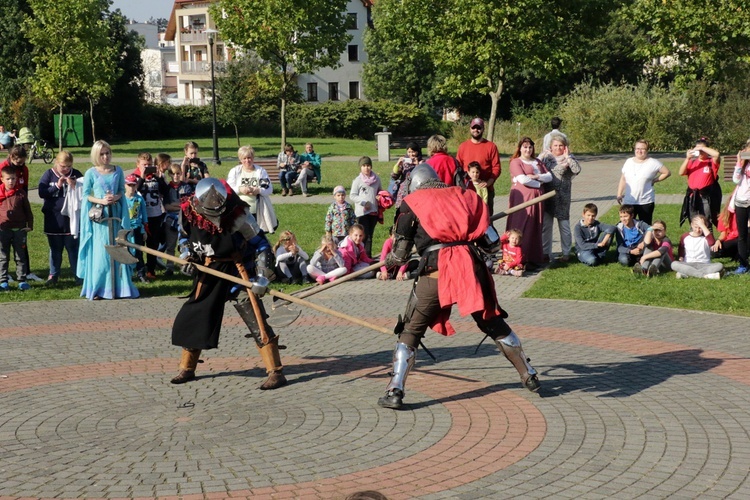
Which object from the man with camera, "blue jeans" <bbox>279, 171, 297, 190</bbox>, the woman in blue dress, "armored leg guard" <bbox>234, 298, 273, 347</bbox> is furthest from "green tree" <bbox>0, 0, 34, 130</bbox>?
"armored leg guard" <bbox>234, 298, 273, 347</bbox>

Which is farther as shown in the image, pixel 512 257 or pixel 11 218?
pixel 512 257

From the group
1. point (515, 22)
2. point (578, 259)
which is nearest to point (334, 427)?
point (578, 259)

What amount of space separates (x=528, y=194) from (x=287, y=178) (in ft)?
37.1

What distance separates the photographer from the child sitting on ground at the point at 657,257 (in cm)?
1353

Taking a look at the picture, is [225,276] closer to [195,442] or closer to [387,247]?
[195,442]

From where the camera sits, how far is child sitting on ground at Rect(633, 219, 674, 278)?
13.5 meters

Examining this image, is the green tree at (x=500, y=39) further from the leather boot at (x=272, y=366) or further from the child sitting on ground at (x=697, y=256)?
the leather boot at (x=272, y=366)

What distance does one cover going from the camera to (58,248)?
13734 millimetres

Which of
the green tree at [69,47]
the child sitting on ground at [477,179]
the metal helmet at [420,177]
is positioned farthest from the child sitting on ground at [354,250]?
the green tree at [69,47]

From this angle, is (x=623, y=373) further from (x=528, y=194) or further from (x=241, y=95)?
(x=241, y=95)

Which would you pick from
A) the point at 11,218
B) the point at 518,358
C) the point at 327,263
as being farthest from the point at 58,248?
the point at 518,358

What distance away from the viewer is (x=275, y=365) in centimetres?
850

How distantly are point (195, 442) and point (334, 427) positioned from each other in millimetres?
1013

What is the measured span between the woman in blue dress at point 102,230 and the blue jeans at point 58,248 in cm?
71
